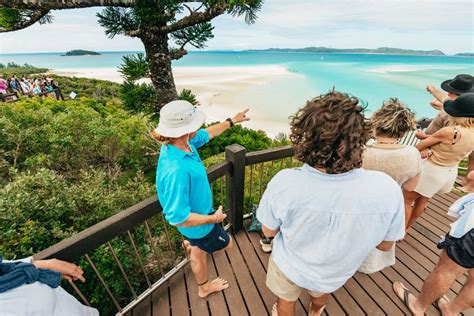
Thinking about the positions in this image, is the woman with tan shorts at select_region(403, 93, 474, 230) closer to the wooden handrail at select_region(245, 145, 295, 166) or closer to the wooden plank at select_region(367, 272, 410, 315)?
the wooden plank at select_region(367, 272, 410, 315)

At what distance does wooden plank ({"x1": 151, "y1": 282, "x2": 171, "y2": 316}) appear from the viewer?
1.99m

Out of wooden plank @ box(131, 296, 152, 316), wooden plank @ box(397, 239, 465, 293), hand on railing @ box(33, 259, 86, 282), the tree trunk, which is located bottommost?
wooden plank @ box(131, 296, 152, 316)

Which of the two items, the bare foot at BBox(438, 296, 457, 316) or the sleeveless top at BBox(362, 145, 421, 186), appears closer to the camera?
the sleeveless top at BBox(362, 145, 421, 186)

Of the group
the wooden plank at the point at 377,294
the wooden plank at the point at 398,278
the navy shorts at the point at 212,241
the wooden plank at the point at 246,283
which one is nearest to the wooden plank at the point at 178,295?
the wooden plank at the point at 246,283

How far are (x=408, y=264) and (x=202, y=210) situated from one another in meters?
2.36

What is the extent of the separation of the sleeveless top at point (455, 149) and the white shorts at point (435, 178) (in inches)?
2.0

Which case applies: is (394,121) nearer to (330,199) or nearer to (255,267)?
(330,199)

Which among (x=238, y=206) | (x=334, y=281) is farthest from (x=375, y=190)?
(x=238, y=206)

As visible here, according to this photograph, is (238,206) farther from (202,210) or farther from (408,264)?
(408,264)

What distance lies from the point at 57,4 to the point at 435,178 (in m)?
4.14

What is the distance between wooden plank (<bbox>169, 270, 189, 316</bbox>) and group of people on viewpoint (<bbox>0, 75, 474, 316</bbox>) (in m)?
0.19

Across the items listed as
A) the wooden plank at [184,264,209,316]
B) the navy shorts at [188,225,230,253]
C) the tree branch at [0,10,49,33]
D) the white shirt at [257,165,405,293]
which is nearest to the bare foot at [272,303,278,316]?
the wooden plank at [184,264,209,316]

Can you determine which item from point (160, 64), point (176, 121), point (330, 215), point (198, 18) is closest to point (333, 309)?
point (330, 215)

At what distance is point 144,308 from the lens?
202cm
